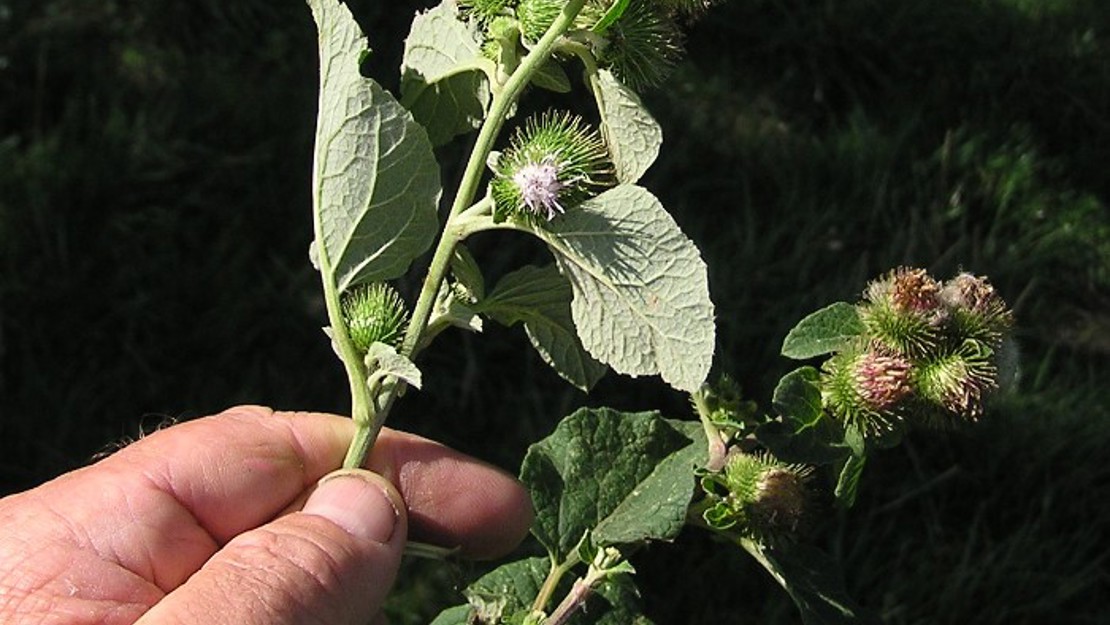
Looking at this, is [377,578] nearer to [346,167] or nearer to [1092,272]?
[346,167]

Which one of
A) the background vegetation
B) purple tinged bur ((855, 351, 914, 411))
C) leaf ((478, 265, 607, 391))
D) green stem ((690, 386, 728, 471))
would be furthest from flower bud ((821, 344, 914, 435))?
the background vegetation

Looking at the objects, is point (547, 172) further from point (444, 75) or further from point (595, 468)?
point (595, 468)

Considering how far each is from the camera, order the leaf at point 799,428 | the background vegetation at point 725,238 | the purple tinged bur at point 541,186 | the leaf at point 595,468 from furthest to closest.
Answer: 1. the background vegetation at point 725,238
2. the leaf at point 595,468
3. the leaf at point 799,428
4. the purple tinged bur at point 541,186

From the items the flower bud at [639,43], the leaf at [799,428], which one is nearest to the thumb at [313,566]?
the leaf at [799,428]

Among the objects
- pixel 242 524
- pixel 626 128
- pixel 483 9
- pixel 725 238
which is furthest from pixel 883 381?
pixel 725 238

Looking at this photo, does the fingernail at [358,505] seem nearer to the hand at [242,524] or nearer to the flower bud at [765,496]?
the hand at [242,524]

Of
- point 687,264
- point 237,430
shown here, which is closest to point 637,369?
point 687,264
